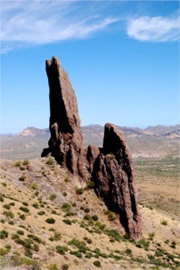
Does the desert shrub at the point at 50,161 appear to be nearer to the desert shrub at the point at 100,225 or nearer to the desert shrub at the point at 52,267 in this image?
the desert shrub at the point at 100,225

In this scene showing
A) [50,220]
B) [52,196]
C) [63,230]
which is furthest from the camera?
[52,196]

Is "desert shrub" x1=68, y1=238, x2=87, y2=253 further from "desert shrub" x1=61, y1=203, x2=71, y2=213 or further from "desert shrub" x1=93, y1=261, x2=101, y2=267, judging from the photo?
"desert shrub" x1=61, y1=203, x2=71, y2=213

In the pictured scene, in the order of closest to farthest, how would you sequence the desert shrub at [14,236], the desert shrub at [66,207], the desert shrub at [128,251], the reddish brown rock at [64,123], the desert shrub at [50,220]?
the desert shrub at [14,236], the desert shrub at [50,220], the desert shrub at [128,251], the desert shrub at [66,207], the reddish brown rock at [64,123]

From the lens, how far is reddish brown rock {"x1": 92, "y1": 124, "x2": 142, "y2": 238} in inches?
1767

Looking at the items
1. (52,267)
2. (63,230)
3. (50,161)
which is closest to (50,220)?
(63,230)

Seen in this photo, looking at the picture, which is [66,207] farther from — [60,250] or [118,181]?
[60,250]

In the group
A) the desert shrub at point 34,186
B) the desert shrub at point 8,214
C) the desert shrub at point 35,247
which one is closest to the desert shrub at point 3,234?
the desert shrub at point 35,247

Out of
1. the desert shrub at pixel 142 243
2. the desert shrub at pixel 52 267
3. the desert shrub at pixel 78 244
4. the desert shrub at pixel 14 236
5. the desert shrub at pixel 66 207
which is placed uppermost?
the desert shrub at pixel 14 236

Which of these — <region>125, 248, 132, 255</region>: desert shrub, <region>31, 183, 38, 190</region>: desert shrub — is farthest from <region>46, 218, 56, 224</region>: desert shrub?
<region>31, 183, 38, 190</region>: desert shrub

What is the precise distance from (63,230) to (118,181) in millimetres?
13462

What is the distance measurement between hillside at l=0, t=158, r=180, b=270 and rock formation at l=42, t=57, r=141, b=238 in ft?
5.17

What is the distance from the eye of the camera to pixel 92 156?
49.1 meters

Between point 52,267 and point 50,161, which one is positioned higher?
point 50,161

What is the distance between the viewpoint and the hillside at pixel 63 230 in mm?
25469
